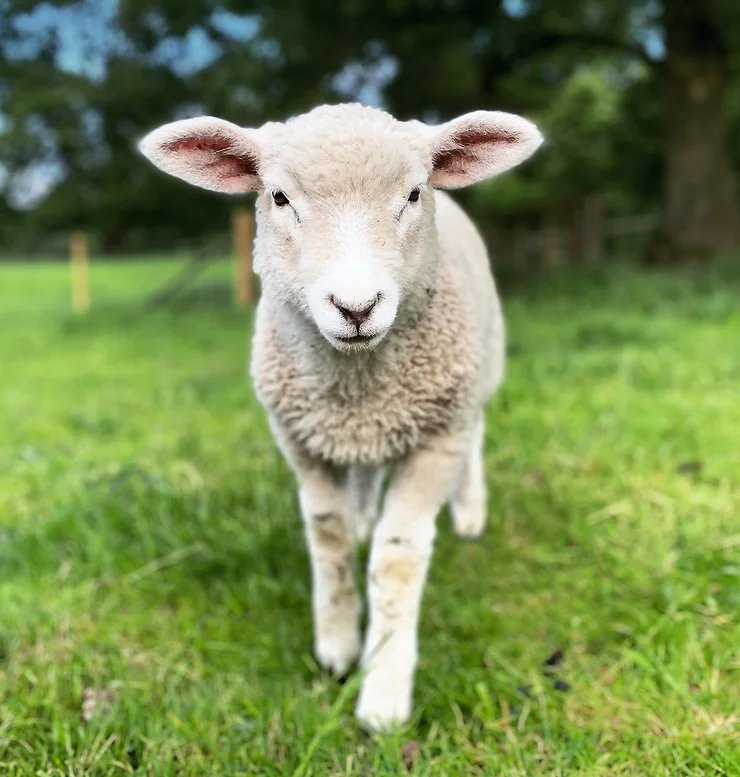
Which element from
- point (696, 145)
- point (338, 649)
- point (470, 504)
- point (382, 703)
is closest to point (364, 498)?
point (470, 504)

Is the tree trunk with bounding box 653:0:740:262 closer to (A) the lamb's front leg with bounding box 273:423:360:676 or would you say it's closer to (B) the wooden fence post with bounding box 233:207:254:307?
(B) the wooden fence post with bounding box 233:207:254:307

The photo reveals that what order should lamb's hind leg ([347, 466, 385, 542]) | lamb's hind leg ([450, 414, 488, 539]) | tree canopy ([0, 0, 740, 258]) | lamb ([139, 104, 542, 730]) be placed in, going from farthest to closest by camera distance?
1. tree canopy ([0, 0, 740, 258])
2. lamb's hind leg ([450, 414, 488, 539])
3. lamb's hind leg ([347, 466, 385, 542])
4. lamb ([139, 104, 542, 730])

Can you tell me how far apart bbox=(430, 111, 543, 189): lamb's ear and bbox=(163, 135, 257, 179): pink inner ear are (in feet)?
1.49

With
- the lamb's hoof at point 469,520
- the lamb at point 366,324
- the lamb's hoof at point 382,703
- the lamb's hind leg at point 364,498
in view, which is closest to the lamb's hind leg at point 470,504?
the lamb's hoof at point 469,520

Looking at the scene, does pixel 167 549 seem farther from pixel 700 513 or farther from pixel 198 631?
pixel 700 513

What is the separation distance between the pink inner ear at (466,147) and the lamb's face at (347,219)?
→ 0.09 metres

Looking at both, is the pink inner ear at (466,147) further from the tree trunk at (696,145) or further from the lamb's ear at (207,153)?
the tree trunk at (696,145)

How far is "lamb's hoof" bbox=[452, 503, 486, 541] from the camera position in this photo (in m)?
2.76

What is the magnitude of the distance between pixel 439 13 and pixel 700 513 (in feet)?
29.9

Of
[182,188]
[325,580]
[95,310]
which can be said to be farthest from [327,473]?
[182,188]

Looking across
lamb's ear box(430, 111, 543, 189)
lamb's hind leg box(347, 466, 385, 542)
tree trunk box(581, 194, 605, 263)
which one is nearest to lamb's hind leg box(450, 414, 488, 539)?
lamb's hind leg box(347, 466, 385, 542)

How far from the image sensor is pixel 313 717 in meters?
1.85

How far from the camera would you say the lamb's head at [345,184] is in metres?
1.63

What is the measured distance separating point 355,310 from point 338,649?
1.05 meters
